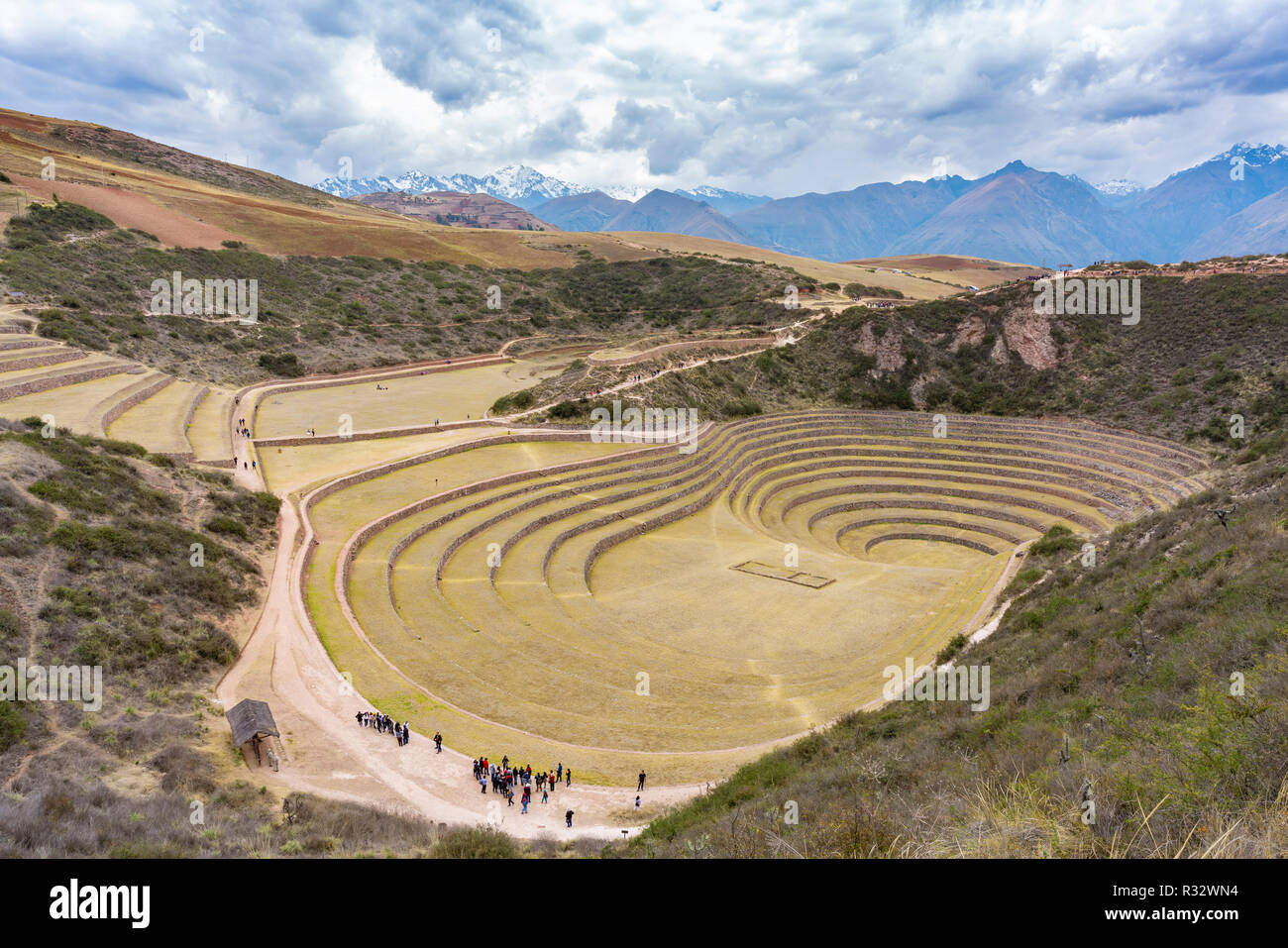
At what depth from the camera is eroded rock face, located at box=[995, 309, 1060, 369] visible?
48.6 metres

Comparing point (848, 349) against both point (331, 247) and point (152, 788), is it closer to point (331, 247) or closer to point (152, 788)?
point (152, 788)

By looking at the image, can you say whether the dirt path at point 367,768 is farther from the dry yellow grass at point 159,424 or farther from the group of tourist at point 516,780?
the dry yellow grass at point 159,424

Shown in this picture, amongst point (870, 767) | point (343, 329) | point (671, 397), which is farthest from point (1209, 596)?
point (343, 329)

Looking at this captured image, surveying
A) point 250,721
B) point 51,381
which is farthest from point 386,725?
point 51,381

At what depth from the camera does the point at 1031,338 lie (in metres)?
50.3

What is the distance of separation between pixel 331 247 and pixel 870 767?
88.1m

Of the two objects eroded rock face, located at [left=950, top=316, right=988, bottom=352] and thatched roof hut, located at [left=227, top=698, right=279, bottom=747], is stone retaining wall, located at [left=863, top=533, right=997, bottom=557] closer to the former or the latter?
eroded rock face, located at [left=950, top=316, right=988, bottom=352]

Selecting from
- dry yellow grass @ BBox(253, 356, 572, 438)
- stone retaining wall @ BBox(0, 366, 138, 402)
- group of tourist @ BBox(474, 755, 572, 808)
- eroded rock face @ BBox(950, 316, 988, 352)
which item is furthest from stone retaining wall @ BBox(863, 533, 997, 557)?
stone retaining wall @ BBox(0, 366, 138, 402)

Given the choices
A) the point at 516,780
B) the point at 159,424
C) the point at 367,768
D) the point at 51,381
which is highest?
the point at 51,381

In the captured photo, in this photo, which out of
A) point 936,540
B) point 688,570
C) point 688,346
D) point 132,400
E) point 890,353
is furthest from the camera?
point 688,346

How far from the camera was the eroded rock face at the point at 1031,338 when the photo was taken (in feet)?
159

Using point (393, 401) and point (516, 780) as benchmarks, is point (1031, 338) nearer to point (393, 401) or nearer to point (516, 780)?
point (393, 401)

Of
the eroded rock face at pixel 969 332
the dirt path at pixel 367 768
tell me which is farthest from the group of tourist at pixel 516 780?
the eroded rock face at pixel 969 332
